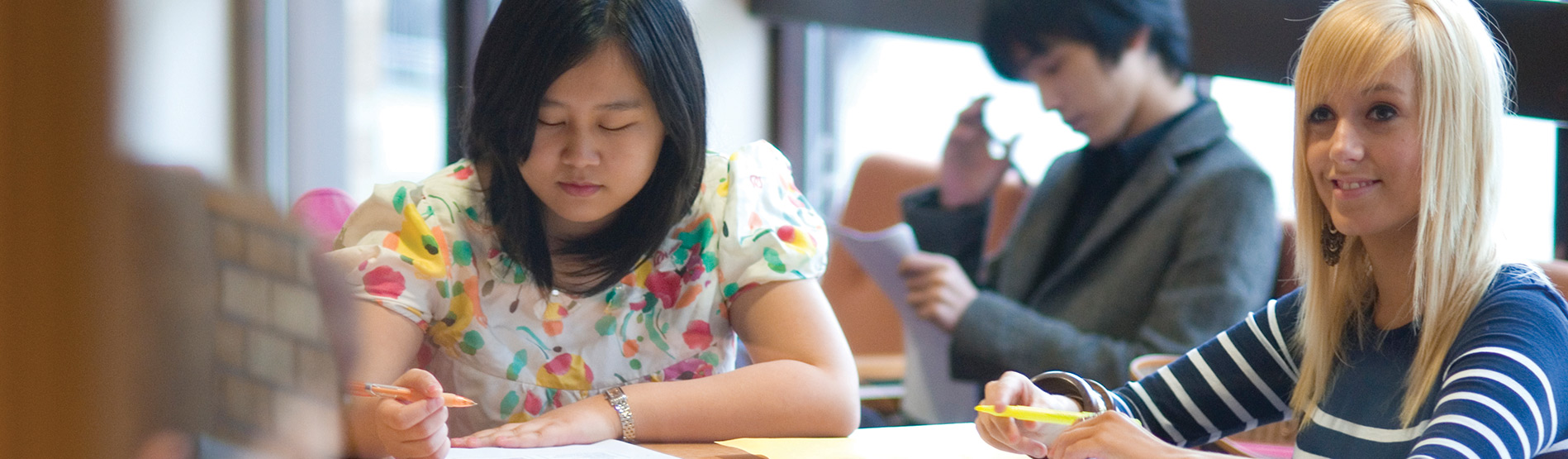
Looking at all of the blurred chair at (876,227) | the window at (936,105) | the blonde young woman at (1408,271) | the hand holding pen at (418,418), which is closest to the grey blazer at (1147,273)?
the window at (936,105)

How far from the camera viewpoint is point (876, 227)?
9.14 feet

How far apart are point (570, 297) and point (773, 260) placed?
0.19 metres

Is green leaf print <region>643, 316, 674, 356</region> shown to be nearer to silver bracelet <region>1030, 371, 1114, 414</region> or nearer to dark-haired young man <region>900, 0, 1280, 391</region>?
silver bracelet <region>1030, 371, 1114, 414</region>

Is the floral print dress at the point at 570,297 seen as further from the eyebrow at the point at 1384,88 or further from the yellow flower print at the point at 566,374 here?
the eyebrow at the point at 1384,88

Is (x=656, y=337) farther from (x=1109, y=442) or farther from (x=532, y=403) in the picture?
(x=1109, y=442)

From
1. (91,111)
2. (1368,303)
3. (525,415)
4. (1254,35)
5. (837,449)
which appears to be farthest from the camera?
(1254,35)

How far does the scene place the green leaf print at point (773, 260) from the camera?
3.73 feet

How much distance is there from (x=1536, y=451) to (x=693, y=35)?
2.41 feet

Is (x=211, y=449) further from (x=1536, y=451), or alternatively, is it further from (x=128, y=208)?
(x=1536, y=451)

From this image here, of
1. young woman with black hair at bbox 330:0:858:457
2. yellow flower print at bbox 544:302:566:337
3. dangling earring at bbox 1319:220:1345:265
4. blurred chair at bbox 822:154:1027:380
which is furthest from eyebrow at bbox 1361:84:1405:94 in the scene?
blurred chair at bbox 822:154:1027:380

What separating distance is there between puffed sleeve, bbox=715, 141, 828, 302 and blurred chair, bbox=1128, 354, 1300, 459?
32 centimetres

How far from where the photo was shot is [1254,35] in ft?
6.72

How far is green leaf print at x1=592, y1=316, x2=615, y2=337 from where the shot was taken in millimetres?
1158

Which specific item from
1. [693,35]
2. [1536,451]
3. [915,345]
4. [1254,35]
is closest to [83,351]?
[1536,451]
